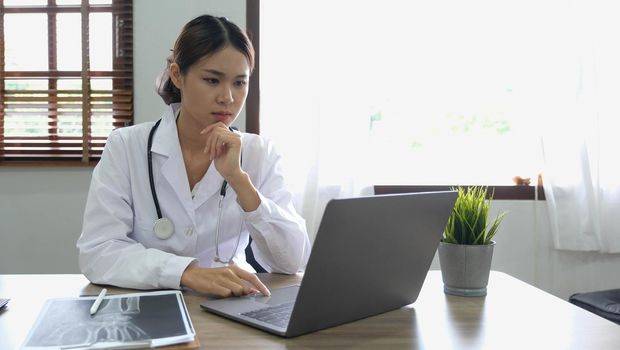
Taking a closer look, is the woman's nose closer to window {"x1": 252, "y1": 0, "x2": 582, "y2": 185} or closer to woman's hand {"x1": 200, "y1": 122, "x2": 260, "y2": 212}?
woman's hand {"x1": 200, "y1": 122, "x2": 260, "y2": 212}

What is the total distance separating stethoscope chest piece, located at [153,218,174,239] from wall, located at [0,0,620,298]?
54.6 inches

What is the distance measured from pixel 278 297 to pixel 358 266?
0.82 ft

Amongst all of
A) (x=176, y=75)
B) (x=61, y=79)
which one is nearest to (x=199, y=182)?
(x=176, y=75)

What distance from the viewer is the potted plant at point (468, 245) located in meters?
1.19

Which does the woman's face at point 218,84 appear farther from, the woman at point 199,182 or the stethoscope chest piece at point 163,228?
the stethoscope chest piece at point 163,228

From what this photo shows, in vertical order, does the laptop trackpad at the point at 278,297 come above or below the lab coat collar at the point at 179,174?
below

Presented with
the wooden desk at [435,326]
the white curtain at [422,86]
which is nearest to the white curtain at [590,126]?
the white curtain at [422,86]

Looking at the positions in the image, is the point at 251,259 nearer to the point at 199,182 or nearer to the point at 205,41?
the point at 199,182

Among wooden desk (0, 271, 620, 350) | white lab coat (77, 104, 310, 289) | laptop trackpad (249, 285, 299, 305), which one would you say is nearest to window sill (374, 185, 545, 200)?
white lab coat (77, 104, 310, 289)

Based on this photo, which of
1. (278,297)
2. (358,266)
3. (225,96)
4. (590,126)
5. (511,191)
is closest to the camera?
(358,266)

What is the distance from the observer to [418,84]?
2986 millimetres

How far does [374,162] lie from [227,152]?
1.33 m

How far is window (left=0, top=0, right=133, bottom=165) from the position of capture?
2797 millimetres

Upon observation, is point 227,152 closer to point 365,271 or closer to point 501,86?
point 365,271
